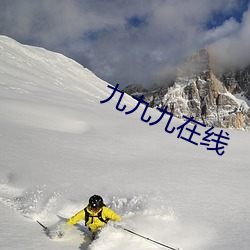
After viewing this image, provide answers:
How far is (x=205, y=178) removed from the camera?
7941 mm

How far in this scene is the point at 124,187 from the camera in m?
7.17

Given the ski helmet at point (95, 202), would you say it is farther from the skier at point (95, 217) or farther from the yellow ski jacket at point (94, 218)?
the yellow ski jacket at point (94, 218)

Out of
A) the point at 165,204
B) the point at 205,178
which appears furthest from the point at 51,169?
the point at 205,178

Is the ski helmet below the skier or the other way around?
the other way around

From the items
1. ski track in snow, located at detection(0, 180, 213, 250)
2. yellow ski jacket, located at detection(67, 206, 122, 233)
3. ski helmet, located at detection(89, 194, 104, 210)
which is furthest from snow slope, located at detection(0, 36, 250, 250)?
ski helmet, located at detection(89, 194, 104, 210)

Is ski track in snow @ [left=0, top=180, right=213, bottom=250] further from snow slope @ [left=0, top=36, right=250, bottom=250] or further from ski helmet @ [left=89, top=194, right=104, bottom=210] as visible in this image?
ski helmet @ [left=89, top=194, right=104, bottom=210]

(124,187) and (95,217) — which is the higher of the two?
(124,187)

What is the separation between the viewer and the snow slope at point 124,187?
4.95 meters

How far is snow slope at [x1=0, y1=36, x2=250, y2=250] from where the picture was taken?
4953 mm

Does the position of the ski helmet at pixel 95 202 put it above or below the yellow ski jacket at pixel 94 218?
above

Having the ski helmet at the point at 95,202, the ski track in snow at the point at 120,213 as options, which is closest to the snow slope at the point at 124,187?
the ski track in snow at the point at 120,213

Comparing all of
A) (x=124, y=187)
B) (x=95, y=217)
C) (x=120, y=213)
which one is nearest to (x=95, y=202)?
(x=95, y=217)

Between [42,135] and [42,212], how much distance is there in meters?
5.80

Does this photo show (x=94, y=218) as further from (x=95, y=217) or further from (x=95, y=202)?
(x=95, y=202)
